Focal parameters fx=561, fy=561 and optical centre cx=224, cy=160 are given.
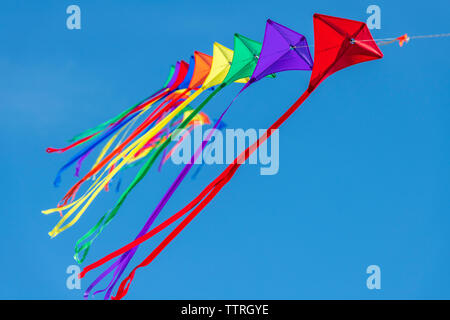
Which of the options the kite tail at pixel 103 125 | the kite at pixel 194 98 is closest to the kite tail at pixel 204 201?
the kite at pixel 194 98

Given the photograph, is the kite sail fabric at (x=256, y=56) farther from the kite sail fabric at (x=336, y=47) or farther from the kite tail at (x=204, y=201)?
the kite tail at (x=204, y=201)

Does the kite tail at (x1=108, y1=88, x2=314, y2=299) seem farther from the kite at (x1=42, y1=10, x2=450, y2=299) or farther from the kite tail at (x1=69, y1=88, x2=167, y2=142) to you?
the kite tail at (x1=69, y1=88, x2=167, y2=142)

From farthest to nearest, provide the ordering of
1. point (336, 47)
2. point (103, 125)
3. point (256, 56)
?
1. point (103, 125)
2. point (256, 56)
3. point (336, 47)

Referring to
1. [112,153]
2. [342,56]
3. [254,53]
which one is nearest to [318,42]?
[342,56]

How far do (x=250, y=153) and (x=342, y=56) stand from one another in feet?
9.59

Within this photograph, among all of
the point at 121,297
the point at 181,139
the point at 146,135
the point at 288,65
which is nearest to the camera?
the point at 121,297

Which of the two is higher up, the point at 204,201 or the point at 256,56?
the point at 256,56

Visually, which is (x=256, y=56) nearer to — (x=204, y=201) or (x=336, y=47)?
(x=336, y=47)

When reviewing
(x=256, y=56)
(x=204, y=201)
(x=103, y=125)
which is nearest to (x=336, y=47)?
(x=256, y=56)

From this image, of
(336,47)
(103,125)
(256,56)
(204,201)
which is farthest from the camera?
(103,125)

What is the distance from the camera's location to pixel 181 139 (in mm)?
14773

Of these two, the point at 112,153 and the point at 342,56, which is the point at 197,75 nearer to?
the point at 112,153

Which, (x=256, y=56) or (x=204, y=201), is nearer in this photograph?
(x=204, y=201)

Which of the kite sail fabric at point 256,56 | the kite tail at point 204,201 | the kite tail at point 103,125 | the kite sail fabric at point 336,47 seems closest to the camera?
the kite tail at point 204,201
